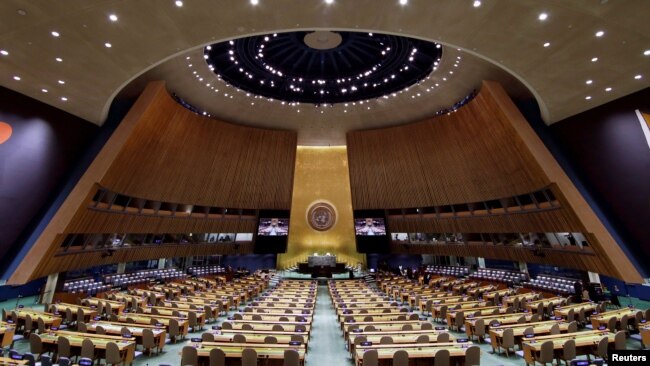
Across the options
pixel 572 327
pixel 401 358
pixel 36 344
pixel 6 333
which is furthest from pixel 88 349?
pixel 572 327

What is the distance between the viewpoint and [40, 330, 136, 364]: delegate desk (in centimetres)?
667

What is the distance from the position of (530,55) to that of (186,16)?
1220 cm

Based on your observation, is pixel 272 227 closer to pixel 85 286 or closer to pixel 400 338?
pixel 85 286

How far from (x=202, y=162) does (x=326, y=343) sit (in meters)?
15.7

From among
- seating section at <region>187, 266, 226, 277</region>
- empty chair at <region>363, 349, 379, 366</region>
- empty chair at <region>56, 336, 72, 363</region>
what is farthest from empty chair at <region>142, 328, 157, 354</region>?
seating section at <region>187, 266, 226, 277</region>

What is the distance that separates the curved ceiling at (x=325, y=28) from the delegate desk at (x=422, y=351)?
9.46 m

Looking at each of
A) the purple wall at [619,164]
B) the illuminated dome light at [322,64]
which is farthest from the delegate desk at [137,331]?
the purple wall at [619,164]

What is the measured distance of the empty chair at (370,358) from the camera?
576 centimetres

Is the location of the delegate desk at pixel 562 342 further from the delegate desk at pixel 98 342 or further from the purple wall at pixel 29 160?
the purple wall at pixel 29 160

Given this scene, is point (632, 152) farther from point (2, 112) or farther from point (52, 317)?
point (2, 112)

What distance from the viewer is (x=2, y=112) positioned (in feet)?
39.7

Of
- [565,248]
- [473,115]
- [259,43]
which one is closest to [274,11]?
[259,43]

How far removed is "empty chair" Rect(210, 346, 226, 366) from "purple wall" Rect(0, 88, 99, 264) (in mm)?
13156

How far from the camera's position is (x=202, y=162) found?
20422 mm
